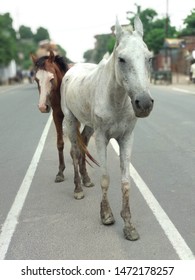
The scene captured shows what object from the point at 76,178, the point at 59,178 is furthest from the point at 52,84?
the point at 59,178

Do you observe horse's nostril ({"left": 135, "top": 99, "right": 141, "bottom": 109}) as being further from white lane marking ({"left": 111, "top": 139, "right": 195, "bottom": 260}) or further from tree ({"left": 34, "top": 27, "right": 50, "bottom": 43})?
tree ({"left": 34, "top": 27, "right": 50, "bottom": 43})

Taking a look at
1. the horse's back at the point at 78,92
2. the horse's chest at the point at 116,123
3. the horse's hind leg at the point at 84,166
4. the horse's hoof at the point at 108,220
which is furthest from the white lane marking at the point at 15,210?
the horse's chest at the point at 116,123

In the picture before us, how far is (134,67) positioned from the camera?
3.38 m

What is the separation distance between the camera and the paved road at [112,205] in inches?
149

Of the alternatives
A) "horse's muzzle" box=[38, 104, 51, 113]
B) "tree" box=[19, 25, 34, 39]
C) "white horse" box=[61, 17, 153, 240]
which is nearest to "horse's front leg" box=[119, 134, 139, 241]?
"white horse" box=[61, 17, 153, 240]

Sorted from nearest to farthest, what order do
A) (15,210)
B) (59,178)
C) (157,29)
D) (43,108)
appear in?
(15,210)
(43,108)
(59,178)
(157,29)

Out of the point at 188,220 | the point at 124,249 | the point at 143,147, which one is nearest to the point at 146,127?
the point at 143,147

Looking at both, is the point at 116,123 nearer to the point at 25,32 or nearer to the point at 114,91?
the point at 114,91

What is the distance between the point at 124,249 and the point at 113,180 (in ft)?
7.46

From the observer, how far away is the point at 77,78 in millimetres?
5332

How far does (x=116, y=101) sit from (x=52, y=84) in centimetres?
163

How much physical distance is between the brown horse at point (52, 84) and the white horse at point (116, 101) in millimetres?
278

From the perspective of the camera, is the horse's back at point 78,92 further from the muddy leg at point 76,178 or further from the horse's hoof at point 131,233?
the horse's hoof at point 131,233
